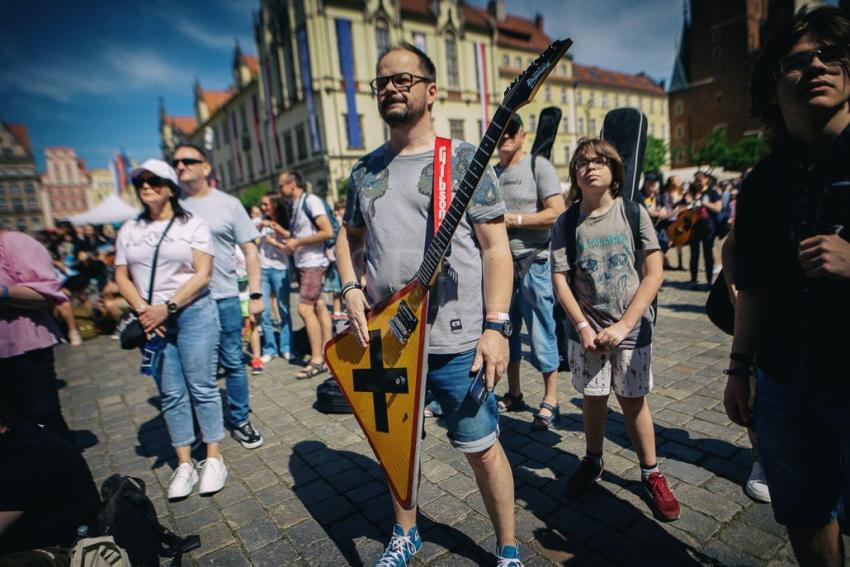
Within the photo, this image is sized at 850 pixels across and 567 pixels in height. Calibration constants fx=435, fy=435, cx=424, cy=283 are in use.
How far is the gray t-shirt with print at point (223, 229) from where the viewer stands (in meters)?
3.73

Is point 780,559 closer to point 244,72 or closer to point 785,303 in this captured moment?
point 785,303

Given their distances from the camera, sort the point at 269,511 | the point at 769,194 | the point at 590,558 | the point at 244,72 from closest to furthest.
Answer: the point at 769,194, the point at 590,558, the point at 269,511, the point at 244,72

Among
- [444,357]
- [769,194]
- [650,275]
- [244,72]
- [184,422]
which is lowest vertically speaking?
[184,422]

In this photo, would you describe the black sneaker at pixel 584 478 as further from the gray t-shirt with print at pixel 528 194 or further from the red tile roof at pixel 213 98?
the red tile roof at pixel 213 98

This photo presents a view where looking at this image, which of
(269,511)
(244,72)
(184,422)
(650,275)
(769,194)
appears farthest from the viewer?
(244,72)

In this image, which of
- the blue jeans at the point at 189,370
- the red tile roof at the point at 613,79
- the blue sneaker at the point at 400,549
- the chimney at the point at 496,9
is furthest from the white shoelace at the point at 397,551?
the red tile roof at the point at 613,79

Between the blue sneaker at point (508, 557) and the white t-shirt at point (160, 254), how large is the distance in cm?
261

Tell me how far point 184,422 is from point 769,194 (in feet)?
11.7

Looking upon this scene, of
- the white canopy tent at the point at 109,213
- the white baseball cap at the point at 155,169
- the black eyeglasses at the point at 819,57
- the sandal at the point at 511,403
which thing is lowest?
the sandal at the point at 511,403

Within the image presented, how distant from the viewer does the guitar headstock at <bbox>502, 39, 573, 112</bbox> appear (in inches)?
55.6

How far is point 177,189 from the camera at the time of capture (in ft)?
10.3

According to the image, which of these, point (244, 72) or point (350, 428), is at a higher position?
point (244, 72)

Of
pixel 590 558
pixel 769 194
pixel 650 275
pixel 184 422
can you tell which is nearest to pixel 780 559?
pixel 590 558

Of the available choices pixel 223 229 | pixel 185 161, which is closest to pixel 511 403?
pixel 223 229
